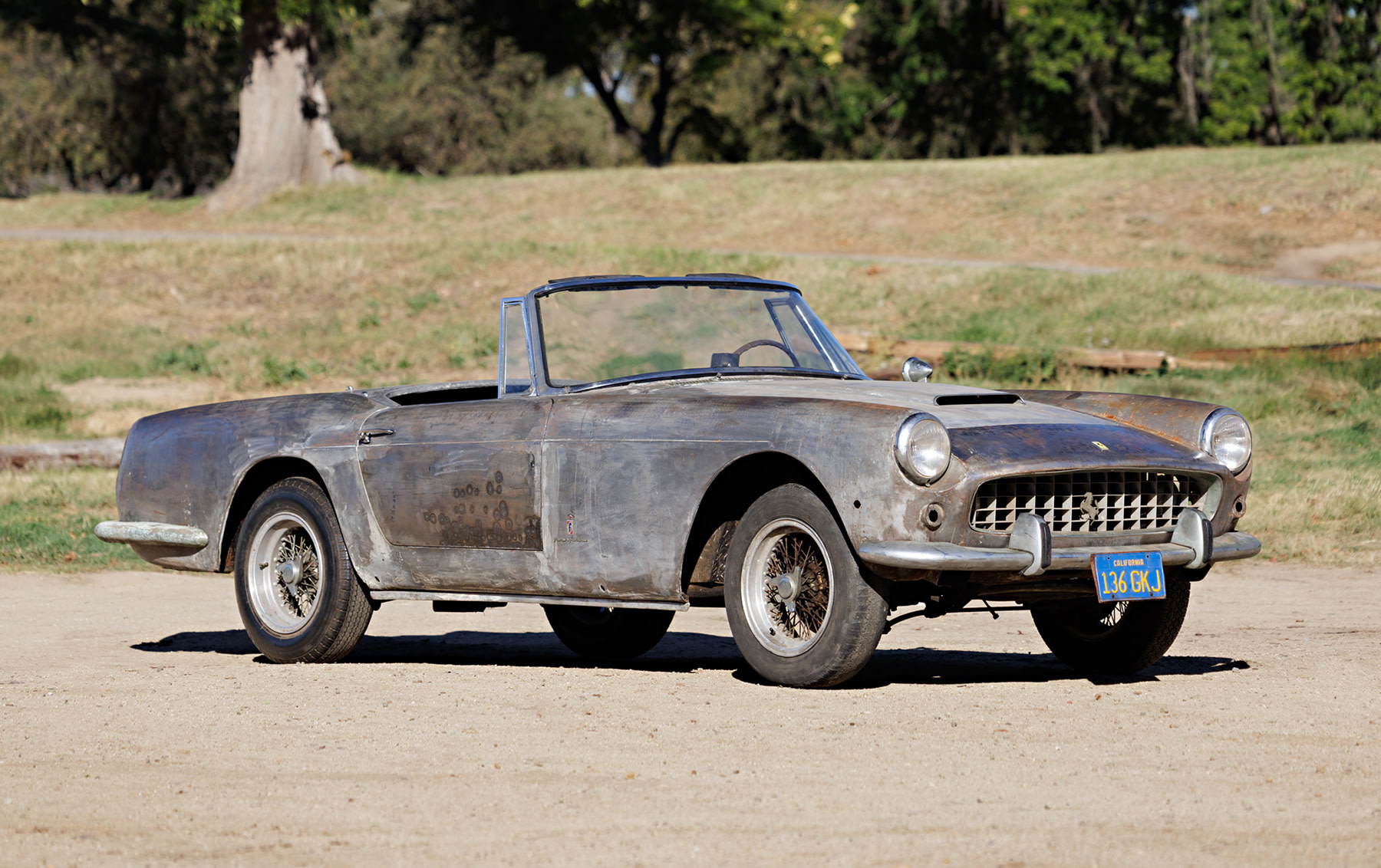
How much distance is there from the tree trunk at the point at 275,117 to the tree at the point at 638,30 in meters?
10.1

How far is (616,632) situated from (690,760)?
2899 millimetres

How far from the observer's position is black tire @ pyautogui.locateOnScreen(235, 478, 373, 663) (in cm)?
693

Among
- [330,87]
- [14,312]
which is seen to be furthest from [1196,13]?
[14,312]

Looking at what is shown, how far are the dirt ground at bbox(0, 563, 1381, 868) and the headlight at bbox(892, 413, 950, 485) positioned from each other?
31.3 inches

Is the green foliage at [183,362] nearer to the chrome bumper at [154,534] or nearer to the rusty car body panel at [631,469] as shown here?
the chrome bumper at [154,534]

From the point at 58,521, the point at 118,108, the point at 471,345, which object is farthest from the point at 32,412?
the point at 118,108

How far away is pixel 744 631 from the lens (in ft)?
19.3

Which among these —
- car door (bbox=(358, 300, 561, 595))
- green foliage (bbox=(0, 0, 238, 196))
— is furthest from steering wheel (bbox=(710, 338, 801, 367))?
green foliage (bbox=(0, 0, 238, 196))

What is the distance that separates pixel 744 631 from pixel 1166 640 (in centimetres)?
169

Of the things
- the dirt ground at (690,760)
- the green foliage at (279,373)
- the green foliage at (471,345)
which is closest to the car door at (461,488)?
the dirt ground at (690,760)

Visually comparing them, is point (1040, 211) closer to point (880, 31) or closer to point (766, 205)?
point (766, 205)

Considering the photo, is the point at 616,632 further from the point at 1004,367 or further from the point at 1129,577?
the point at 1004,367

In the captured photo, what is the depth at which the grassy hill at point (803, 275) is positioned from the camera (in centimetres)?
1614

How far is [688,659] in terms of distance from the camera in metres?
7.30
